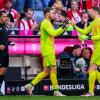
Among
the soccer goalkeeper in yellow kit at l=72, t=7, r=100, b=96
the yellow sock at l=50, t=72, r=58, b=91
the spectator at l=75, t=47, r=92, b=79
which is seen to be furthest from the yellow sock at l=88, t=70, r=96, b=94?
the spectator at l=75, t=47, r=92, b=79

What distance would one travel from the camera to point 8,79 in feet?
45.8

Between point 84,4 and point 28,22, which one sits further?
point 84,4

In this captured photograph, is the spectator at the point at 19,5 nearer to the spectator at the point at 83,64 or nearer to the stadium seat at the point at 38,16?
the stadium seat at the point at 38,16

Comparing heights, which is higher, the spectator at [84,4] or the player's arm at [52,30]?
the spectator at [84,4]

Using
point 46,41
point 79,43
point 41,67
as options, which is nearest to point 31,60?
point 41,67

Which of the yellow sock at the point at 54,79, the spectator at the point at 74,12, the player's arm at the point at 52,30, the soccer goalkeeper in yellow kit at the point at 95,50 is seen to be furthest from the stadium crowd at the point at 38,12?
the soccer goalkeeper in yellow kit at the point at 95,50

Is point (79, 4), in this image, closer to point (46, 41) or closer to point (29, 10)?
point (29, 10)

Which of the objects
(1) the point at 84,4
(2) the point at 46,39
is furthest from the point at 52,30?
(1) the point at 84,4

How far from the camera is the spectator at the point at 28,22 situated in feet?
50.1

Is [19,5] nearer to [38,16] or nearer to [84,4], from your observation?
[38,16]

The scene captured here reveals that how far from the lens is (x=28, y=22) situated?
1540cm

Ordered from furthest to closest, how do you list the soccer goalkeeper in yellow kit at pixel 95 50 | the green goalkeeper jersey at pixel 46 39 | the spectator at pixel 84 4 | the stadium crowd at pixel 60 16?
the spectator at pixel 84 4 < the stadium crowd at pixel 60 16 < the green goalkeeper jersey at pixel 46 39 < the soccer goalkeeper in yellow kit at pixel 95 50

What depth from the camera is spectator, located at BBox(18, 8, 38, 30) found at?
50.1 ft

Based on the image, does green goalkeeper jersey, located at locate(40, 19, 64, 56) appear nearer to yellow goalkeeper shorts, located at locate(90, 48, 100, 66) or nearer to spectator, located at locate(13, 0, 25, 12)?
yellow goalkeeper shorts, located at locate(90, 48, 100, 66)
